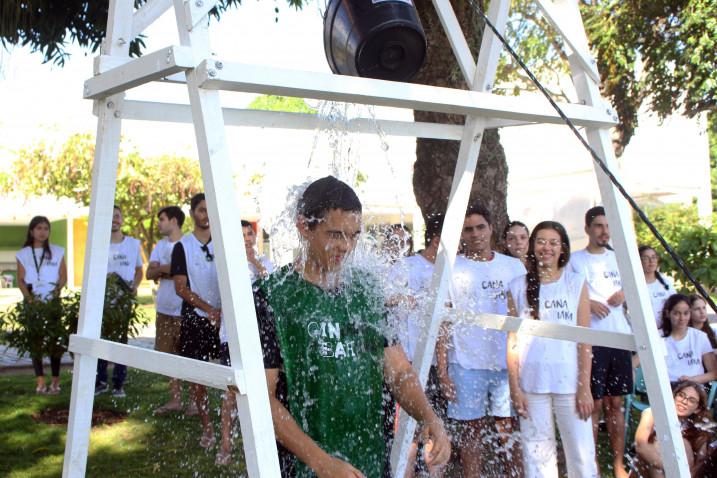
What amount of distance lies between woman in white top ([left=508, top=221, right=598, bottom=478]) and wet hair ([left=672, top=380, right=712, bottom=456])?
68 cm

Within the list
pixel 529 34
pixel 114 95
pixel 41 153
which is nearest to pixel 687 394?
pixel 114 95

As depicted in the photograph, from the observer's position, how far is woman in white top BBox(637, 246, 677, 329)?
6.38m

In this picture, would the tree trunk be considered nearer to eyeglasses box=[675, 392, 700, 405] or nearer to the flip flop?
eyeglasses box=[675, 392, 700, 405]

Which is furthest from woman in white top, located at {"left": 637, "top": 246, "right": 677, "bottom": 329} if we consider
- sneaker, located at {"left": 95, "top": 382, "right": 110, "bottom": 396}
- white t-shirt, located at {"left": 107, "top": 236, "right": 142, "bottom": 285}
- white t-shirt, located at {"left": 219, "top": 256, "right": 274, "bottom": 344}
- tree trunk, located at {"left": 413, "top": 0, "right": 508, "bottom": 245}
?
sneaker, located at {"left": 95, "top": 382, "right": 110, "bottom": 396}

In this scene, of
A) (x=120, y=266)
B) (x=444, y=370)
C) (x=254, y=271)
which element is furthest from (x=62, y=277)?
(x=444, y=370)

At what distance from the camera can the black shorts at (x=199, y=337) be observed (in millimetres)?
6371

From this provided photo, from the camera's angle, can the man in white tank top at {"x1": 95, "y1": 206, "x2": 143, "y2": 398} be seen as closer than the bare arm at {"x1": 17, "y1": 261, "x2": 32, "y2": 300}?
Yes

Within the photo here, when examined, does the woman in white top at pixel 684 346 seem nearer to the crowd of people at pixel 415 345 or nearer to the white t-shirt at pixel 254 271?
the crowd of people at pixel 415 345

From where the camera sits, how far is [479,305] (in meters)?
4.92

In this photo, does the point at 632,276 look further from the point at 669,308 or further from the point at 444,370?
the point at 669,308

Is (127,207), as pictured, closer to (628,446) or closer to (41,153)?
(41,153)

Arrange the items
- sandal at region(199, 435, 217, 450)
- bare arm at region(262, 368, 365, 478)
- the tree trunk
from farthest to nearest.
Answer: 1. the tree trunk
2. sandal at region(199, 435, 217, 450)
3. bare arm at region(262, 368, 365, 478)

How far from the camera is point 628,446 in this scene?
6.31 meters

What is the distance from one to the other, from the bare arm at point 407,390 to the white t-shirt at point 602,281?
3127 mm
